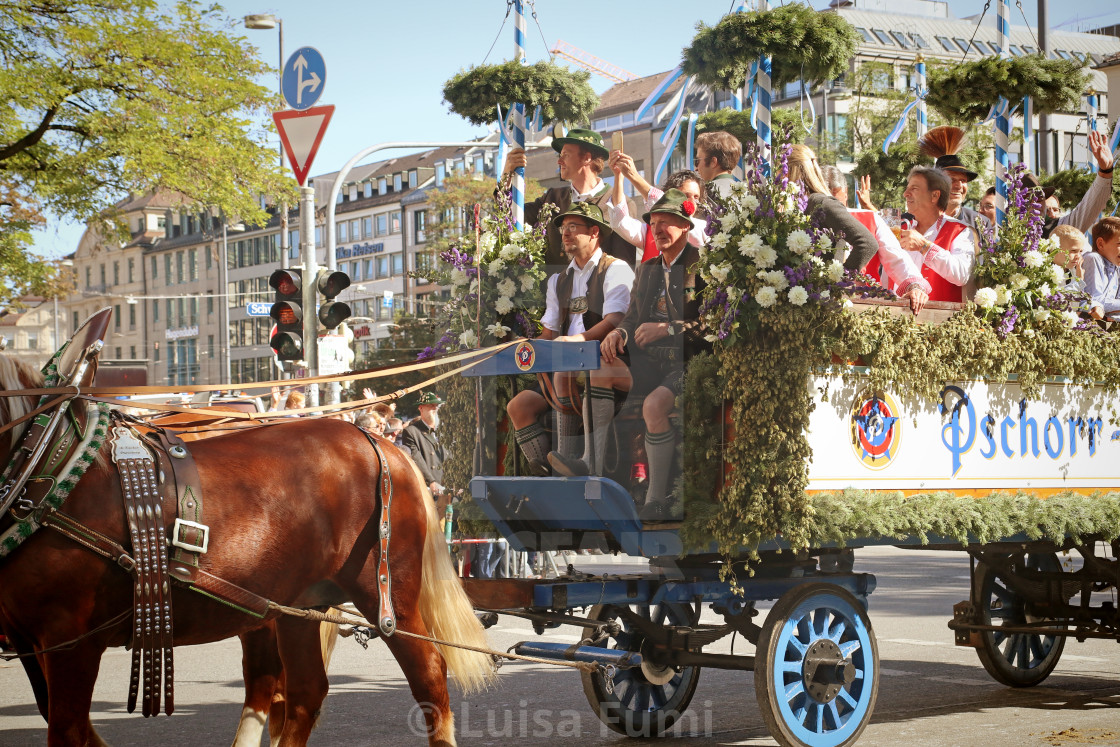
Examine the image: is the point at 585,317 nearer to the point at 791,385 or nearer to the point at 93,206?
the point at 791,385

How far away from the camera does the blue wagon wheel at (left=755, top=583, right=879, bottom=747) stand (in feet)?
18.6

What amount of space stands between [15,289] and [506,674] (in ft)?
48.7

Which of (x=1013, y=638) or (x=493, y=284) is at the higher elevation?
(x=493, y=284)

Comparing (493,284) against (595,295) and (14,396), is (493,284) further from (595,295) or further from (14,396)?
(14,396)

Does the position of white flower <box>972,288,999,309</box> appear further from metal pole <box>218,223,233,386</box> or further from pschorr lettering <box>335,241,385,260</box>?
pschorr lettering <box>335,241,385,260</box>

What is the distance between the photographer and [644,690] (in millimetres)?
6648

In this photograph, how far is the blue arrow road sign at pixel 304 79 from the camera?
10.7m

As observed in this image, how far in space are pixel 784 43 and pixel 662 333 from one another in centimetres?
214

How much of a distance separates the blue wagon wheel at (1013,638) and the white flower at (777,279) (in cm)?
302

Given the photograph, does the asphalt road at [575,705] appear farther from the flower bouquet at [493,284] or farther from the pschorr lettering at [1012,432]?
the flower bouquet at [493,284]

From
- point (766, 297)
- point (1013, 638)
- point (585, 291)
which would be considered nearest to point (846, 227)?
point (766, 297)

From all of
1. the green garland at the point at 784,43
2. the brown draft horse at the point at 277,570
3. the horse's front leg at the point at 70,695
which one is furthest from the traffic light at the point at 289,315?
the horse's front leg at the point at 70,695

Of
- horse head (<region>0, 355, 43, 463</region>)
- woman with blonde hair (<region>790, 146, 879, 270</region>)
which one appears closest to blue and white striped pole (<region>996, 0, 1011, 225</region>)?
woman with blonde hair (<region>790, 146, 879, 270</region>)

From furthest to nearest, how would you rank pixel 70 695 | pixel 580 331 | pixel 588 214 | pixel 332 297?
pixel 332 297, pixel 580 331, pixel 588 214, pixel 70 695
